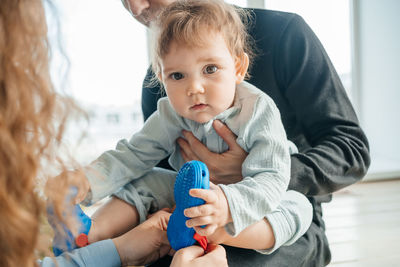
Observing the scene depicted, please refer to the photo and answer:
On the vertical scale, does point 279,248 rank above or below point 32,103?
below

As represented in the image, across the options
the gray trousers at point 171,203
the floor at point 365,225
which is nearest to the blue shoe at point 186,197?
the gray trousers at point 171,203

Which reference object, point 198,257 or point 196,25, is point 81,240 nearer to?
point 198,257

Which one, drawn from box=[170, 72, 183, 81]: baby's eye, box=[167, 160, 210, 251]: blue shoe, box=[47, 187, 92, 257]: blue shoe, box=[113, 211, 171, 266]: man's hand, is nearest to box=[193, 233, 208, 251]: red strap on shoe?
box=[167, 160, 210, 251]: blue shoe

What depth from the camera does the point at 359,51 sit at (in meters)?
3.15

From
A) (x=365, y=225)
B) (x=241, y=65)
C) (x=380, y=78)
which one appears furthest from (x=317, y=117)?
(x=380, y=78)

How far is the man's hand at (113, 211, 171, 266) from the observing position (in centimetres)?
86

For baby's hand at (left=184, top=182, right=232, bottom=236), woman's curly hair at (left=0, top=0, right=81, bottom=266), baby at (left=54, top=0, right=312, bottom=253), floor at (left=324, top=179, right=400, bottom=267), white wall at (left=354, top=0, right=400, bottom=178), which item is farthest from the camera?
white wall at (left=354, top=0, right=400, bottom=178)

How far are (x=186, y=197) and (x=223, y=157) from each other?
27 centimetres

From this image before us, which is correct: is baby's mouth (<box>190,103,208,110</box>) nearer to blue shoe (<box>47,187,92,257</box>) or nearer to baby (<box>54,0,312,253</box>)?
baby (<box>54,0,312,253</box>)

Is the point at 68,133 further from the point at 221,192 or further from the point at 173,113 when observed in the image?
the point at 173,113

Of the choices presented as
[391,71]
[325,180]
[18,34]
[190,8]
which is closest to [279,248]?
[325,180]

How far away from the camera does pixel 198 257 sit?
748 millimetres

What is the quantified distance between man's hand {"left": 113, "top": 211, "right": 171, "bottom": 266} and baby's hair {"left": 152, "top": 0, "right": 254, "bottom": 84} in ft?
1.31

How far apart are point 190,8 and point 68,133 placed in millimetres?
486
